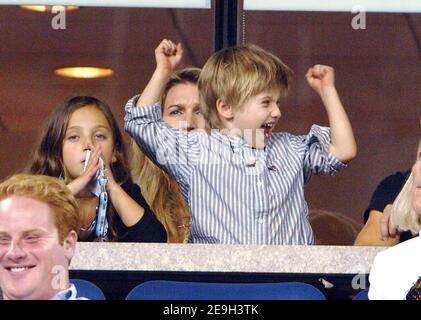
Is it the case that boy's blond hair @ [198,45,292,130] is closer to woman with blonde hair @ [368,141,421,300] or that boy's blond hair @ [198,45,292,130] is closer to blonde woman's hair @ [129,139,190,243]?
blonde woman's hair @ [129,139,190,243]

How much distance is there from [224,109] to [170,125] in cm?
37

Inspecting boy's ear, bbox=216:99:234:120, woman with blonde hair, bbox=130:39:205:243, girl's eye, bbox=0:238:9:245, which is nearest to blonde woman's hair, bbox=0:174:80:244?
girl's eye, bbox=0:238:9:245

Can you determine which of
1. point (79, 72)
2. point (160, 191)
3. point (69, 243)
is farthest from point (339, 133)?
point (79, 72)

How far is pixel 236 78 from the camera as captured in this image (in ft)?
18.4

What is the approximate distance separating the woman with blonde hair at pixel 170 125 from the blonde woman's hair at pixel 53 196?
1118mm

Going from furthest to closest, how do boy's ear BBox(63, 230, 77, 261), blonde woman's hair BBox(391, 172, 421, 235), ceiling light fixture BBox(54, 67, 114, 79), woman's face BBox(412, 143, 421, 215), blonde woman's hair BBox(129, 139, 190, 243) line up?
ceiling light fixture BBox(54, 67, 114, 79) < blonde woman's hair BBox(129, 139, 190, 243) < blonde woman's hair BBox(391, 172, 421, 235) < woman's face BBox(412, 143, 421, 215) < boy's ear BBox(63, 230, 77, 261)

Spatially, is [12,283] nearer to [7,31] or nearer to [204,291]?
[204,291]

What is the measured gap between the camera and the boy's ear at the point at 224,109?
5637 millimetres

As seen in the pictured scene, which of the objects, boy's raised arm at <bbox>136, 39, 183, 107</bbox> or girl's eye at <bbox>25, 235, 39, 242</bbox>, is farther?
boy's raised arm at <bbox>136, 39, 183, 107</bbox>

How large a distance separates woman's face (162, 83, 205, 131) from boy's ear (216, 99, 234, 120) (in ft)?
0.93

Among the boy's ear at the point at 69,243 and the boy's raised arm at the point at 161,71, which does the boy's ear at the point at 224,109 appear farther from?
the boy's ear at the point at 69,243

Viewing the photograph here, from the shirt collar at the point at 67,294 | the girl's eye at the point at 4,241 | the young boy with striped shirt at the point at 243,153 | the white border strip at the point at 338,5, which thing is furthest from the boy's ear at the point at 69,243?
the white border strip at the point at 338,5

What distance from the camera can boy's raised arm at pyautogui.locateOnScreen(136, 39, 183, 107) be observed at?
5797 mm

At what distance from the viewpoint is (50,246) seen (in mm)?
4770
